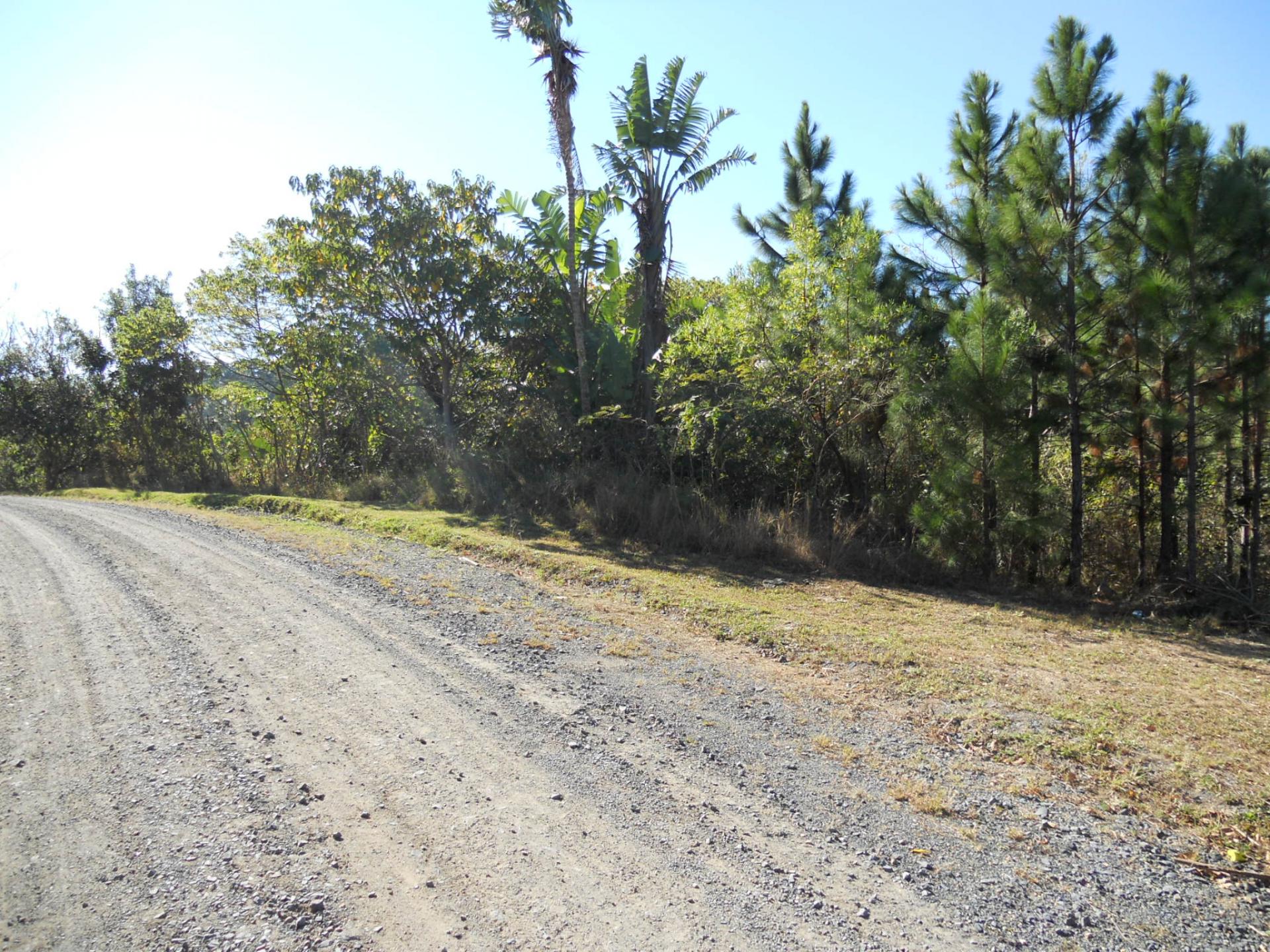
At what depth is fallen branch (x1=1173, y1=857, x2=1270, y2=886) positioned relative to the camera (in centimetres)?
345

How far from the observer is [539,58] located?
14789mm

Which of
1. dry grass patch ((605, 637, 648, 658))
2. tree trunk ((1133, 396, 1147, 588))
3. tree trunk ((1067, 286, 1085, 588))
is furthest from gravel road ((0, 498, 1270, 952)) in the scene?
tree trunk ((1133, 396, 1147, 588))

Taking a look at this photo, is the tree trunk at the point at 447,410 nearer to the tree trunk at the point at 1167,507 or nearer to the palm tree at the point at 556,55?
the palm tree at the point at 556,55

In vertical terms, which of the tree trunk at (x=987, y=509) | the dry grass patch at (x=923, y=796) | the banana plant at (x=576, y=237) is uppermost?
the banana plant at (x=576, y=237)

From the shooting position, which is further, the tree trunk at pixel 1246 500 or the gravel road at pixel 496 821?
the tree trunk at pixel 1246 500

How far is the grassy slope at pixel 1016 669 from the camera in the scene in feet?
14.6

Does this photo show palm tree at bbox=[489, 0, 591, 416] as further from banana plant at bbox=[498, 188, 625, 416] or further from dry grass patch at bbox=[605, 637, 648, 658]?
dry grass patch at bbox=[605, 637, 648, 658]

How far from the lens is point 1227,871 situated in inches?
139

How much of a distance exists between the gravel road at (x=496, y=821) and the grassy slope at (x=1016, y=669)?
0.53 m

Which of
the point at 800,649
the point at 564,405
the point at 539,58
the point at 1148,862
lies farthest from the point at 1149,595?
the point at 539,58

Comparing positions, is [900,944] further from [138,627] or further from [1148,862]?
[138,627]

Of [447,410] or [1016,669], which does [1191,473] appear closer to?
[1016,669]

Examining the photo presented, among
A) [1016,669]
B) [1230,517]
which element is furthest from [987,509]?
[1016,669]

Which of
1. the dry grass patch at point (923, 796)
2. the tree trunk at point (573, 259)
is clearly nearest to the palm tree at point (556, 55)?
the tree trunk at point (573, 259)
